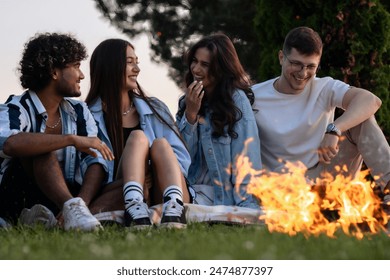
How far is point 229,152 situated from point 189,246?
8.88 feet

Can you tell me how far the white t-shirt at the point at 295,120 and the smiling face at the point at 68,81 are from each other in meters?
1.75

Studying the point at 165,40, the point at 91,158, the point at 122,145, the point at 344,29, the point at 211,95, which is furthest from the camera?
the point at 165,40

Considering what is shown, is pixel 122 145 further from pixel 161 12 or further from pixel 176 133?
pixel 161 12

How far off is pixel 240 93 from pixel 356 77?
3.66 m

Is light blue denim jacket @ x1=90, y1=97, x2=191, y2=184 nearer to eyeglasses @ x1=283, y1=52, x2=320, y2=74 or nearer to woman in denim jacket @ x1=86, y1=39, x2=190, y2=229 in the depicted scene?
woman in denim jacket @ x1=86, y1=39, x2=190, y2=229

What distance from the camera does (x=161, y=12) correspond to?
62.7 feet

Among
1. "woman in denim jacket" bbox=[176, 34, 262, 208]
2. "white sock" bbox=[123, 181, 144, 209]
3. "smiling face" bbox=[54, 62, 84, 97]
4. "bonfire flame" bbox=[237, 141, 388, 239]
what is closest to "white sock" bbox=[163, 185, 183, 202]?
"white sock" bbox=[123, 181, 144, 209]

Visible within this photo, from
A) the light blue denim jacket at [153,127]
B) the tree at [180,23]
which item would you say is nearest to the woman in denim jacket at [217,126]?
the light blue denim jacket at [153,127]

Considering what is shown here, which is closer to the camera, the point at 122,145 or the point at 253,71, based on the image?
the point at 122,145

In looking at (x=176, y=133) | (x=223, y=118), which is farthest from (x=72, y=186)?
(x=223, y=118)

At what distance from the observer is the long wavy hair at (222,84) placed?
22.8 ft

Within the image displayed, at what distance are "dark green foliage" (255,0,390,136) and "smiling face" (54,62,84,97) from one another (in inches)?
177

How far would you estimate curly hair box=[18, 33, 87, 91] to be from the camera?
21.3ft
